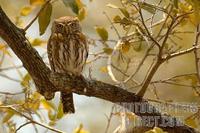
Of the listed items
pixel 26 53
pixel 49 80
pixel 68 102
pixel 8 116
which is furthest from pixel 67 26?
pixel 26 53

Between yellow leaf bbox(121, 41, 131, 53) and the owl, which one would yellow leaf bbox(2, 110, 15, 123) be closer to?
the owl

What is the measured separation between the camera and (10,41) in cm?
245

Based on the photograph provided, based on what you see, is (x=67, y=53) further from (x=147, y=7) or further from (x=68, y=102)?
(x=147, y=7)

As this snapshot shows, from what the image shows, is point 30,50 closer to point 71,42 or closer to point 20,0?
point 71,42

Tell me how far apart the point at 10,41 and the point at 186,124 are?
0.99 metres

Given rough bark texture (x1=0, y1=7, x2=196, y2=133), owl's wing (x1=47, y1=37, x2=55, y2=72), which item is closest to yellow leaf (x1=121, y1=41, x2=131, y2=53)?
rough bark texture (x1=0, y1=7, x2=196, y2=133)

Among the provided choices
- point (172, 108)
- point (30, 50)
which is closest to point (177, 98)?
point (172, 108)

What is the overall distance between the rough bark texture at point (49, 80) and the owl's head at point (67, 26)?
100 centimetres

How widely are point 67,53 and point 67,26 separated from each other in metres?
0.23

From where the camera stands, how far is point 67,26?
383 cm

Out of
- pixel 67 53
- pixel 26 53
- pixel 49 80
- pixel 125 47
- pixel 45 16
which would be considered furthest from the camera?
pixel 67 53

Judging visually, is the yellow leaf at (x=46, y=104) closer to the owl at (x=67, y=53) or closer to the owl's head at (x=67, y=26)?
the owl at (x=67, y=53)

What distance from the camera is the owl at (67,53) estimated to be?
3.68 meters

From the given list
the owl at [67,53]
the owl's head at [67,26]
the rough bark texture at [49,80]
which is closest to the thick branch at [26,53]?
the rough bark texture at [49,80]
